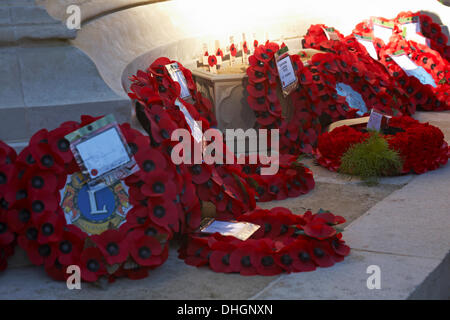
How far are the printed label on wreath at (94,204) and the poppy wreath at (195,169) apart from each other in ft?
1.07

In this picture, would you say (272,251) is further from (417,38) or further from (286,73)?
(417,38)

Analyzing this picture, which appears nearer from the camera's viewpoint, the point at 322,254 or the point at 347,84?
the point at 322,254

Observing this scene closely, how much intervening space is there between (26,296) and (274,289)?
1.06 metres

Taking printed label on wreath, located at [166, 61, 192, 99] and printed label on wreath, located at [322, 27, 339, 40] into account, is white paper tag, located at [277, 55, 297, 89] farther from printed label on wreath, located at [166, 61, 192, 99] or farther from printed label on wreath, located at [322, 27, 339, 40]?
printed label on wreath, located at [322, 27, 339, 40]

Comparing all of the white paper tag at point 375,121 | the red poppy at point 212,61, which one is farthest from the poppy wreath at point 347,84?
the red poppy at point 212,61

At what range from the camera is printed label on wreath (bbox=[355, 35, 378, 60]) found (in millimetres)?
7074

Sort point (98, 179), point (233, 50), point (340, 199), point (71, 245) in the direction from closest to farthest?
point (71, 245), point (98, 179), point (340, 199), point (233, 50)

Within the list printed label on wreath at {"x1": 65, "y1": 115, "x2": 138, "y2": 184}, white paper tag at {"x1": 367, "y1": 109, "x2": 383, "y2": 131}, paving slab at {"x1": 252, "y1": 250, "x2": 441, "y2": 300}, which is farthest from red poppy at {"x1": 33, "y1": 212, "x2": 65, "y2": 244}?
white paper tag at {"x1": 367, "y1": 109, "x2": 383, "y2": 131}

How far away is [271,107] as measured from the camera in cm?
536

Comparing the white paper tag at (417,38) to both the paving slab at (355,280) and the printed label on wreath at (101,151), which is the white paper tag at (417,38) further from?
the printed label on wreath at (101,151)

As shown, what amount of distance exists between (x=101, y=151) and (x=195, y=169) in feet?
1.91

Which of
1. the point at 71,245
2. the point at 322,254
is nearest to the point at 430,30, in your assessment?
the point at 322,254

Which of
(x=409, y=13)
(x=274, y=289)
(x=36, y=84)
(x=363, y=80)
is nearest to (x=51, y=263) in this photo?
(x=274, y=289)

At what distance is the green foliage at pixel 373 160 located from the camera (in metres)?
4.58
